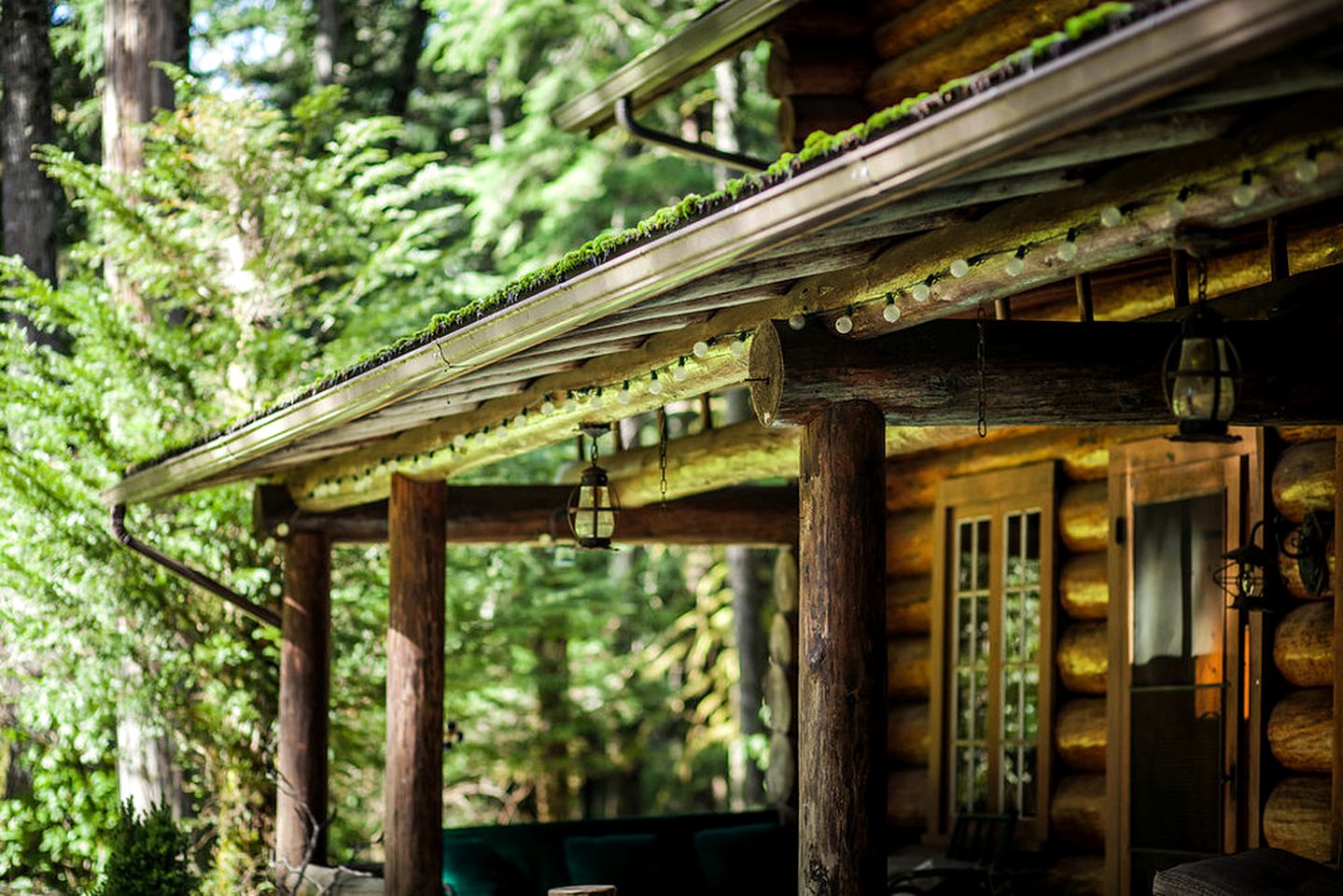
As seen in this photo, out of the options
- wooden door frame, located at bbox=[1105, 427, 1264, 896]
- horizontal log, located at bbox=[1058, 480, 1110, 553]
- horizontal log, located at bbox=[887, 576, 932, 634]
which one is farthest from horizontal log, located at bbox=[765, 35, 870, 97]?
horizontal log, located at bbox=[887, 576, 932, 634]

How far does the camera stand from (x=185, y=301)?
11.9 meters

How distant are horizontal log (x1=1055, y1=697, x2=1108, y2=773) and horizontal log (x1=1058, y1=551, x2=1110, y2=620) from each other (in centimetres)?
43

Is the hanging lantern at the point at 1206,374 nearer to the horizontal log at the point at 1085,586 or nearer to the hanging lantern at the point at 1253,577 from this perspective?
the hanging lantern at the point at 1253,577

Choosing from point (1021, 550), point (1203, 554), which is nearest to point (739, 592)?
point (1021, 550)

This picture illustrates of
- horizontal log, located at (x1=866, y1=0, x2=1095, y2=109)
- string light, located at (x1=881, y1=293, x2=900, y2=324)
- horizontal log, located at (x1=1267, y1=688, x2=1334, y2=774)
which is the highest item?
horizontal log, located at (x1=866, y1=0, x2=1095, y2=109)

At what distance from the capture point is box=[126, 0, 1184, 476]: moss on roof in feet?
9.74

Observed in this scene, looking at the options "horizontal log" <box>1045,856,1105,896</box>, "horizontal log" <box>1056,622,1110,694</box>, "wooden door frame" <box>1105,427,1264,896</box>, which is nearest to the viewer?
"wooden door frame" <box>1105,427,1264,896</box>

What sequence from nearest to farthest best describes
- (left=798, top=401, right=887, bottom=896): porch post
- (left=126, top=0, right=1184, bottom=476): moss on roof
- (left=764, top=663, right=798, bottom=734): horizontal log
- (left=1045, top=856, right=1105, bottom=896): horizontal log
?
(left=126, top=0, right=1184, bottom=476): moss on roof → (left=798, top=401, right=887, bottom=896): porch post → (left=1045, top=856, right=1105, bottom=896): horizontal log → (left=764, top=663, right=798, bottom=734): horizontal log

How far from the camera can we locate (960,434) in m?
7.28

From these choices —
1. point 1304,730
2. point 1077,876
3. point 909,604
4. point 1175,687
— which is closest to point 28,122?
point 909,604

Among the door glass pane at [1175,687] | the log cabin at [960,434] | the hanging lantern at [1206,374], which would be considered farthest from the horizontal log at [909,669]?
the hanging lantern at [1206,374]

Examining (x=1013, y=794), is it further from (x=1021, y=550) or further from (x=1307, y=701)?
(x=1307, y=701)

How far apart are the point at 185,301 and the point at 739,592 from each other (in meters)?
6.31

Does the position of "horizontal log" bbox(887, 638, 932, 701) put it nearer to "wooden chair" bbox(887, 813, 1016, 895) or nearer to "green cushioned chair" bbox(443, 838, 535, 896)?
"wooden chair" bbox(887, 813, 1016, 895)
